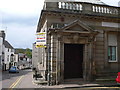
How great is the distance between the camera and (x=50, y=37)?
12117 mm

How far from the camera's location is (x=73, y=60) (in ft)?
44.1

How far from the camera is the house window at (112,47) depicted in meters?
13.8

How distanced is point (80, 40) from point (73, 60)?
2184 mm

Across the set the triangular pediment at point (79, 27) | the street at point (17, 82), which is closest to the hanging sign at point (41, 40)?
the triangular pediment at point (79, 27)

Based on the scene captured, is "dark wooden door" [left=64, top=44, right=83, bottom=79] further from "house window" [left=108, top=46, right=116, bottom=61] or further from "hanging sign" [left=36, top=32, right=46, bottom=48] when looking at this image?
"house window" [left=108, top=46, right=116, bottom=61]

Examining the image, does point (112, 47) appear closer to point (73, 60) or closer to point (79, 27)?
point (73, 60)

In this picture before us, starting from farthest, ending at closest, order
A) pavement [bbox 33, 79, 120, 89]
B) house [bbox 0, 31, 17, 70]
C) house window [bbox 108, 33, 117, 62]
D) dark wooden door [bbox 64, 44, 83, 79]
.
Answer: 1. house [bbox 0, 31, 17, 70]
2. house window [bbox 108, 33, 117, 62]
3. dark wooden door [bbox 64, 44, 83, 79]
4. pavement [bbox 33, 79, 120, 89]

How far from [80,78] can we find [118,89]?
3.43 meters

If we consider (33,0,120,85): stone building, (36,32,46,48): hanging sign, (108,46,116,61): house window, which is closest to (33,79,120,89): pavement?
(33,0,120,85): stone building

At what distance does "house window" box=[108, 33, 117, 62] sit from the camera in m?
13.8

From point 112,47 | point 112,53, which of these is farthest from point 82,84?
point 112,47

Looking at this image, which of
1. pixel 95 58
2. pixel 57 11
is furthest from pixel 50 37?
pixel 95 58

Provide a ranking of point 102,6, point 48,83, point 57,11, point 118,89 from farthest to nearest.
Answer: point 102,6 → point 57,11 → point 48,83 → point 118,89

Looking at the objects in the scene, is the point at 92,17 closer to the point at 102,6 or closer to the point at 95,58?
the point at 102,6
